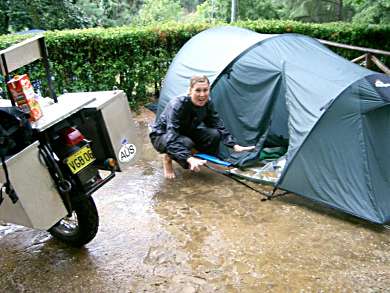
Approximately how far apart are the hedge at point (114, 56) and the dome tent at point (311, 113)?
6.30 feet

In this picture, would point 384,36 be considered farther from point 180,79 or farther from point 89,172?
point 89,172

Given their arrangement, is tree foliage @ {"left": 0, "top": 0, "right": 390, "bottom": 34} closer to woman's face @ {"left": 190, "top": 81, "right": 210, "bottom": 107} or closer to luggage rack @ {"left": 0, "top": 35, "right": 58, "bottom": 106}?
woman's face @ {"left": 190, "top": 81, "right": 210, "bottom": 107}

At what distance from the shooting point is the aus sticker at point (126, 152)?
248 cm

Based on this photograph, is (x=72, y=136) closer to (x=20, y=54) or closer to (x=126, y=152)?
(x=126, y=152)

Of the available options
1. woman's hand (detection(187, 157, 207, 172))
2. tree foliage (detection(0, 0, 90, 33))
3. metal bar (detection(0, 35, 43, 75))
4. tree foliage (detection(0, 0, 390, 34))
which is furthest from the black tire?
tree foliage (detection(0, 0, 90, 33))

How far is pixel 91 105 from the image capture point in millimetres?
2340

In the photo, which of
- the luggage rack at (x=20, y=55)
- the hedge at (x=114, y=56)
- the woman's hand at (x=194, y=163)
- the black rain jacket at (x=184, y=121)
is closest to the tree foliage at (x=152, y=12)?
the hedge at (x=114, y=56)

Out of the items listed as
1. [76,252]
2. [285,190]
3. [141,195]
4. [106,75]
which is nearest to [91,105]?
[76,252]

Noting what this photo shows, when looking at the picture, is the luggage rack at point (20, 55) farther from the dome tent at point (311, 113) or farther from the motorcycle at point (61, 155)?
the dome tent at point (311, 113)

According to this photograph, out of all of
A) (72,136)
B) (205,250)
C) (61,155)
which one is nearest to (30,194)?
(61,155)

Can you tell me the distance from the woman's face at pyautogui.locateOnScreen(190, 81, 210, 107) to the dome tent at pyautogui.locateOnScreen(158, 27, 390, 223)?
387 mm

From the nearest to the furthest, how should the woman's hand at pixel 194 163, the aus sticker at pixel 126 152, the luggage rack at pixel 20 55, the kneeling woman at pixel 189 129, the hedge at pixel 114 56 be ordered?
the luggage rack at pixel 20 55, the aus sticker at pixel 126 152, the woman's hand at pixel 194 163, the kneeling woman at pixel 189 129, the hedge at pixel 114 56

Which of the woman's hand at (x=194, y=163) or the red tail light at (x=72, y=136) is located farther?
the woman's hand at (x=194, y=163)

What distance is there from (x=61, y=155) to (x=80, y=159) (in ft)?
0.37
